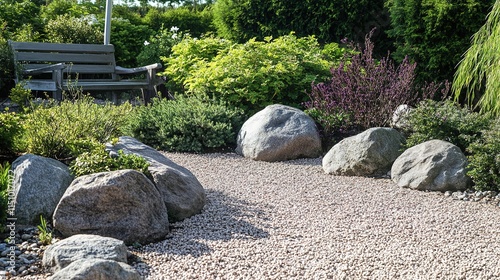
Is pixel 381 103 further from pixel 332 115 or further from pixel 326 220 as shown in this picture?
pixel 326 220

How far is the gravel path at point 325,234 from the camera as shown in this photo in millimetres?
3584

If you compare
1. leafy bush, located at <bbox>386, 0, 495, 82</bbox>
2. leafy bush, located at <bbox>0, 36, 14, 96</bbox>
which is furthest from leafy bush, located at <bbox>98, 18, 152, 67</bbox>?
leafy bush, located at <bbox>386, 0, 495, 82</bbox>

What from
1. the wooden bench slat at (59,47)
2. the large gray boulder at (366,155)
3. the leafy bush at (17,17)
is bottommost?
the large gray boulder at (366,155)

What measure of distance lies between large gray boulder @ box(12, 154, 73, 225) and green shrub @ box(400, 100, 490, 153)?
353 cm

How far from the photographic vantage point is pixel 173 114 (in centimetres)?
734

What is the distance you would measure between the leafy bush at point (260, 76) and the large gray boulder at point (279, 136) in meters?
0.73

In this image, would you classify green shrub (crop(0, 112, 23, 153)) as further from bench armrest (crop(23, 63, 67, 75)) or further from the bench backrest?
the bench backrest

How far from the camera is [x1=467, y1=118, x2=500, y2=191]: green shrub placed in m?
5.35

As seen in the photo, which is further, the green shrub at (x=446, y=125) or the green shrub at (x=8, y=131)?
the green shrub at (x=446, y=125)

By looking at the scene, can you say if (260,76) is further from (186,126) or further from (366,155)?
(366,155)

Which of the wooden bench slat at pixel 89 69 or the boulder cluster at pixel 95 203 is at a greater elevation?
the wooden bench slat at pixel 89 69

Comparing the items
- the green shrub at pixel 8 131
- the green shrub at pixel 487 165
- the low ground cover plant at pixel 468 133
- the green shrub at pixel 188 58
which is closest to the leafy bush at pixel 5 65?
the green shrub at pixel 188 58

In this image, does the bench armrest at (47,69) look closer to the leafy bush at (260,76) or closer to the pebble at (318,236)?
the leafy bush at (260,76)

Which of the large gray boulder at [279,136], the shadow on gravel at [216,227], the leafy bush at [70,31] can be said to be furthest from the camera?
the leafy bush at [70,31]
